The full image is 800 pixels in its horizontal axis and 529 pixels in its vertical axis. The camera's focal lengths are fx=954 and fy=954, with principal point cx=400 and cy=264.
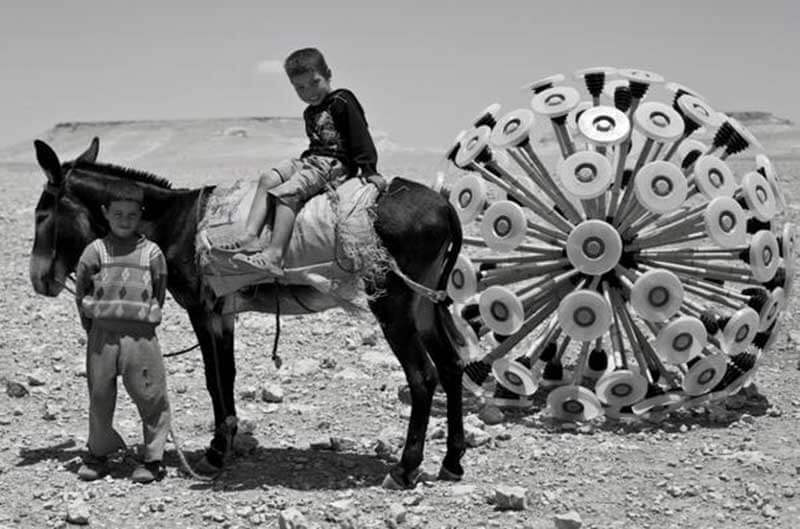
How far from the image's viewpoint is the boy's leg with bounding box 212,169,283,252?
578 centimetres

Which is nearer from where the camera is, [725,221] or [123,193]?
[123,193]

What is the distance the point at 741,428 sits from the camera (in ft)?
22.7

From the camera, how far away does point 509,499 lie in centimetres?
537

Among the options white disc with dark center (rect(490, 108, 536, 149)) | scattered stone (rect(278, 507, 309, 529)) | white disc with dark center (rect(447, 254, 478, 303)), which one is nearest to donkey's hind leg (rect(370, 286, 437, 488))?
scattered stone (rect(278, 507, 309, 529))

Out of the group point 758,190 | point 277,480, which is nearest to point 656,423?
point 758,190

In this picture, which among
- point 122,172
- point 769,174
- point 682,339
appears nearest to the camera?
point 122,172

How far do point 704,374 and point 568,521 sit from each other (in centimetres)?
240

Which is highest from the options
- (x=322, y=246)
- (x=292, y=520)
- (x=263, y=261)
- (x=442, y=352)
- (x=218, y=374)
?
(x=322, y=246)

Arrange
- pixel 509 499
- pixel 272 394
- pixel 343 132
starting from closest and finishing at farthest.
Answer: pixel 509 499 < pixel 343 132 < pixel 272 394

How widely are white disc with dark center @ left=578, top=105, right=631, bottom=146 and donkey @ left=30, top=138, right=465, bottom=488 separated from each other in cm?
142

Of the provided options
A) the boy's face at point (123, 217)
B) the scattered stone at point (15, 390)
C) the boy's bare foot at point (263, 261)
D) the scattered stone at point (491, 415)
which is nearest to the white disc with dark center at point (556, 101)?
the scattered stone at point (491, 415)

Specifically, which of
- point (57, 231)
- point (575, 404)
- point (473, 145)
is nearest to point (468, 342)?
point (575, 404)

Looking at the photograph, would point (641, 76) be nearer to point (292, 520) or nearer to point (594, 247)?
point (594, 247)

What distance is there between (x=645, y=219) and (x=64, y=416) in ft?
15.0
